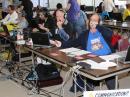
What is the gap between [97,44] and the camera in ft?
11.3

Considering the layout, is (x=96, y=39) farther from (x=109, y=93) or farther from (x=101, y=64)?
(x=109, y=93)

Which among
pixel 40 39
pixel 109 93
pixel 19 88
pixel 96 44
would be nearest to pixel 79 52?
pixel 96 44

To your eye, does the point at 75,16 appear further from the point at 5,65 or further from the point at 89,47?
the point at 89,47

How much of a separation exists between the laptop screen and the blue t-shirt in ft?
2.04

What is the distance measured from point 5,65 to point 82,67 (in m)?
2.95

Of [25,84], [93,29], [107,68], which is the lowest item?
[25,84]

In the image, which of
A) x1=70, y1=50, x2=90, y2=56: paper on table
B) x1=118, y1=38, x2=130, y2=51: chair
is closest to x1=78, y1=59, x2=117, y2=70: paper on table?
x1=70, y1=50, x2=90, y2=56: paper on table

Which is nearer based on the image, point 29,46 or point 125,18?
point 29,46

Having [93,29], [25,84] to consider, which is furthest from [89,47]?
[25,84]

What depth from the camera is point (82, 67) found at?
2.68 metres

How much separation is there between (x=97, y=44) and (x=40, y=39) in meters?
0.85

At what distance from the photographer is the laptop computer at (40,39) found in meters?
3.70

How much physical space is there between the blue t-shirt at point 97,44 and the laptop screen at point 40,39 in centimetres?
62

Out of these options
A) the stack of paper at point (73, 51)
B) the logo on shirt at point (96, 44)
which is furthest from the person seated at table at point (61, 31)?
the logo on shirt at point (96, 44)
